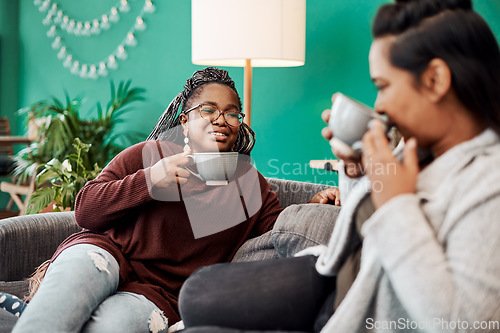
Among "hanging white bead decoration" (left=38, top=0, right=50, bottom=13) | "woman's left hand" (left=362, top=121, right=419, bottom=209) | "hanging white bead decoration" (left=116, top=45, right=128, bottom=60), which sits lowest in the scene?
"woman's left hand" (left=362, top=121, right=419, bottom=209)

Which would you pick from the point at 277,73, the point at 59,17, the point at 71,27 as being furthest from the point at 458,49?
the point at 59,17

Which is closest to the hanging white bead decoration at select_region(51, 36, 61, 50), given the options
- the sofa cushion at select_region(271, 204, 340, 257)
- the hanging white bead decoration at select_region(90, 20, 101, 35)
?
the hanging white bead decoration at select_region(90, 20, 101, 35)

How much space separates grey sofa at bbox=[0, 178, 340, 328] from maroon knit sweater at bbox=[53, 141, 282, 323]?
99 millimetres

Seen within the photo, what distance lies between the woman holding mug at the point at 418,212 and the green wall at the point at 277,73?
118 cm

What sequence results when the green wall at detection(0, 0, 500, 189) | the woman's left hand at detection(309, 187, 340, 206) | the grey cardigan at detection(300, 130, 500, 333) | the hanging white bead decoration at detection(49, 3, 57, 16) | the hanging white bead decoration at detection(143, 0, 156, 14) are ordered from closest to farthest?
1. the grey cardigan at detection(300, 130, 500, 333)
2. the woman's left hand at detection(309, 187, 340, 206)
3. the green wall at detection(0, 0, 500, 189)
4. the hanging white bead decoration at detection(143, 0, 156, 14)
5. the hanging white bead decoration at detection(49, 3, 57, 16)

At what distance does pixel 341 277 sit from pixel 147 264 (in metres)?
0.76

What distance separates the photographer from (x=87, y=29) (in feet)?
13.4

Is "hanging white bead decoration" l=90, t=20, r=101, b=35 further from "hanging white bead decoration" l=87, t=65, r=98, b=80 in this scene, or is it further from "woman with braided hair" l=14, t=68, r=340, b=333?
"woman with braided hair" l=14, t=68, r=340, b=333

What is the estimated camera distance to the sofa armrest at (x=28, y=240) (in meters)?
1.46

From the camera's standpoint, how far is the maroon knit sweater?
1363mm

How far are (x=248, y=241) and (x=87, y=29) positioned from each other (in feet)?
10.6

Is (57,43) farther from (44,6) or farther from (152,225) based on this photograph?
(152,225)

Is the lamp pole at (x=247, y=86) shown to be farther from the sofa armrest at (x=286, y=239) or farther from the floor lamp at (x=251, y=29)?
the sofa armrest at (x=286, y=239)

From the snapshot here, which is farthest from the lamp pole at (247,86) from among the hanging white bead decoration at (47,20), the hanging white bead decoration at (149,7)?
the hanging white bead decoration at (47,20)
